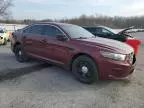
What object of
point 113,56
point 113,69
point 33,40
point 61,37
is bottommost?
point 113,69

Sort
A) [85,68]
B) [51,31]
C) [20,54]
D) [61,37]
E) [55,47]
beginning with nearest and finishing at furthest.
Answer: [85,68]
[61,37]
[55,47]
[51,31]
[20,54]

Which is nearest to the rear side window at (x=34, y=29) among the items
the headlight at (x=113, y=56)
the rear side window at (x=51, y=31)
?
the rear side window at (x=51, y=31)

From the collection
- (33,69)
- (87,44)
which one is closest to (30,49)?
(33,69)

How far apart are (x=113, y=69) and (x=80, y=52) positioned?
1.03 metres

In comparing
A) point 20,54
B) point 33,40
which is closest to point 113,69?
point 33,40

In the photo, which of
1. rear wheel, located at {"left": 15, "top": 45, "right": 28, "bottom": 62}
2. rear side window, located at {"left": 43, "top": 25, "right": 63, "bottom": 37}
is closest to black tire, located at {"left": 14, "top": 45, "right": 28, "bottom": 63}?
rear wheel, located at {"left": 15, "top": 45, "right": 28, "bottom": 62}

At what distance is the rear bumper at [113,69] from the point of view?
5477mm

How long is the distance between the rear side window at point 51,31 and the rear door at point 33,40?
246 millimetres

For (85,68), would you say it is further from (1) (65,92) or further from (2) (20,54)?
(2) (20,54)

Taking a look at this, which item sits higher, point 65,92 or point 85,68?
point 85,68

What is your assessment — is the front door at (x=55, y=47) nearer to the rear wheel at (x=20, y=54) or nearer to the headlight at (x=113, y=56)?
the headlight at (x=113, y=56)

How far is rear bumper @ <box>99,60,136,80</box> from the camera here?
18.0 ft

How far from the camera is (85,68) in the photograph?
593 cm

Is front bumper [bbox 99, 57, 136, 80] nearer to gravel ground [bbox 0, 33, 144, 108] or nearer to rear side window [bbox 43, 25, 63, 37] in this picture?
gravel ground [bbox 0, 33, 144, 108]
